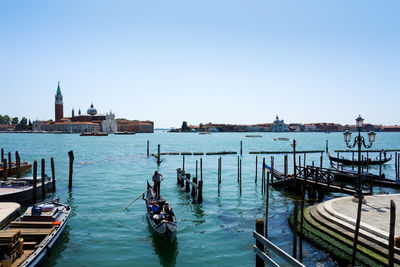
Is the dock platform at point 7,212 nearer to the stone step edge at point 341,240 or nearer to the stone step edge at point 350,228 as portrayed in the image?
the stone step edge at point 341,240

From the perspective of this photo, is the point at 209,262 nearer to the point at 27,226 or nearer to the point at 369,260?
the point at 369,260

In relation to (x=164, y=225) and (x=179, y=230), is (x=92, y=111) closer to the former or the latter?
(x=179, y=230)

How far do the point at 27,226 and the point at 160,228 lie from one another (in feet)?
14.3

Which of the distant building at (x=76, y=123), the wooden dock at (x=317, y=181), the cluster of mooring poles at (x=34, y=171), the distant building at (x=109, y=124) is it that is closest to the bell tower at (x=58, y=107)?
the distant building at (x=76, y=123)

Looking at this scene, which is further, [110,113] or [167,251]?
[110,113]

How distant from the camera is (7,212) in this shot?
45.1 feet

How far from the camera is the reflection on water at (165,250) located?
1034cm

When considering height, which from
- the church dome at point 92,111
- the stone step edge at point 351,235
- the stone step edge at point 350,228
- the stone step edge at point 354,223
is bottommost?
the stone step edge at point 351,235

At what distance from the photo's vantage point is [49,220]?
11.7 meters

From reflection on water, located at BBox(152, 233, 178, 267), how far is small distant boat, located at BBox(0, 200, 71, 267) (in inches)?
133

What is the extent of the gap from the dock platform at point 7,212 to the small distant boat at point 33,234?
4.40 ft

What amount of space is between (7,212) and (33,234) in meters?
4.68

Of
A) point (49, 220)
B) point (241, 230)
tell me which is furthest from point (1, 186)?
point (241, 230)

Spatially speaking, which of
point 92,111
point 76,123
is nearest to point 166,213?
point 76,123
